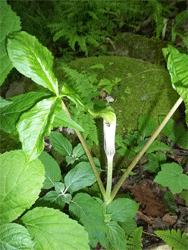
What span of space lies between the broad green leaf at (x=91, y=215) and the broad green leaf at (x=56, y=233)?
0.36 metres

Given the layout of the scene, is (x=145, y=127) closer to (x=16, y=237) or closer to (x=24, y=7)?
(x=16, y=237)

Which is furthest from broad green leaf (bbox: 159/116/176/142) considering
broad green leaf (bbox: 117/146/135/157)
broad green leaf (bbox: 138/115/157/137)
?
broad green leaf (bbox: 117/146/135/157)

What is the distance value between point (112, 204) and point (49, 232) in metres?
0.71

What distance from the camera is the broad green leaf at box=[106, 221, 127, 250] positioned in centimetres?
170

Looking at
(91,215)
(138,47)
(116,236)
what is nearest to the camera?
(91,215)

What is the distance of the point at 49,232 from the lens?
1205mm

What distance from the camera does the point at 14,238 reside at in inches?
44.4

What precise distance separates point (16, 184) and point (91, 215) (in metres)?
0.67

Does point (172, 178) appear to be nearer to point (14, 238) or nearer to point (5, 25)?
point (14, 238)

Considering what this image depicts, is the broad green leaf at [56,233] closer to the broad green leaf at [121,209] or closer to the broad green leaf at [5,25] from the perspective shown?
the broad green leaf at [121,209]

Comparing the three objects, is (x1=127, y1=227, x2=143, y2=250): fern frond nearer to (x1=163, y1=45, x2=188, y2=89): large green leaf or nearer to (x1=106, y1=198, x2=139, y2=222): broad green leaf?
(x1=106, y1=198, x2=139, y2=222): broad green leaf

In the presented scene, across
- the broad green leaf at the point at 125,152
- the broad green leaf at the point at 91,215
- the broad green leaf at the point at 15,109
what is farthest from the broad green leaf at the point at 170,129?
the broad green leaf at the point at 15,109

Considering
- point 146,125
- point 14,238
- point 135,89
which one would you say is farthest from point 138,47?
point 14,238

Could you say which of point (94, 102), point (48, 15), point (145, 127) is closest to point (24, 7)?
point (48, 15)
